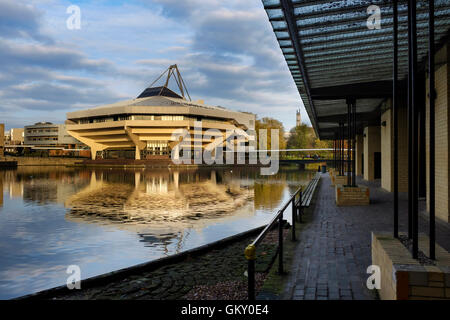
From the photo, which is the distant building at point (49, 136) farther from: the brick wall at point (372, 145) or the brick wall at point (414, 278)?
the brick wall at point (414, 278)

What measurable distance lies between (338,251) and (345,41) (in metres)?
4.97

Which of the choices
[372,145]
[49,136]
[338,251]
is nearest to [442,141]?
[338,251]

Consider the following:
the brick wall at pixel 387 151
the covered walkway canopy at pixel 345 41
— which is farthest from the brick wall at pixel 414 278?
the brick wall at pixel 387 151

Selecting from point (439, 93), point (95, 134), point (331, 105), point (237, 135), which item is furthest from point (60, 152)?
point (439, 93)

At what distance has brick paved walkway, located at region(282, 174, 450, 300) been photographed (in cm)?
479

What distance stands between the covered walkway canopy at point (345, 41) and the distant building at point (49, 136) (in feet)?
426

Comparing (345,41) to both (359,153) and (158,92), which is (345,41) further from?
(158,92)

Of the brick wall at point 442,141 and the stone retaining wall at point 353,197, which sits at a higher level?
the brick wall at point 442,141

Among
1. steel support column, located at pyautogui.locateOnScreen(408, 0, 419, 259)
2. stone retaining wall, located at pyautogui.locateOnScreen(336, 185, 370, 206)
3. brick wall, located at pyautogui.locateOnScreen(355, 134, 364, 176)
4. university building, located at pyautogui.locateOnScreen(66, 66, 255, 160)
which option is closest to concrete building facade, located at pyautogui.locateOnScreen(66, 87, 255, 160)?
university building, located at pyautogui.locateOnScreen(66, 66, 255, 160)

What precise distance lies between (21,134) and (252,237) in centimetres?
18227

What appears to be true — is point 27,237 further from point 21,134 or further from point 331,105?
point 21,134

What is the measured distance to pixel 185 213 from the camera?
14367 mm

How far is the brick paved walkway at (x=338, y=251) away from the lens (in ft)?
15.7

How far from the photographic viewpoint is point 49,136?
138m
